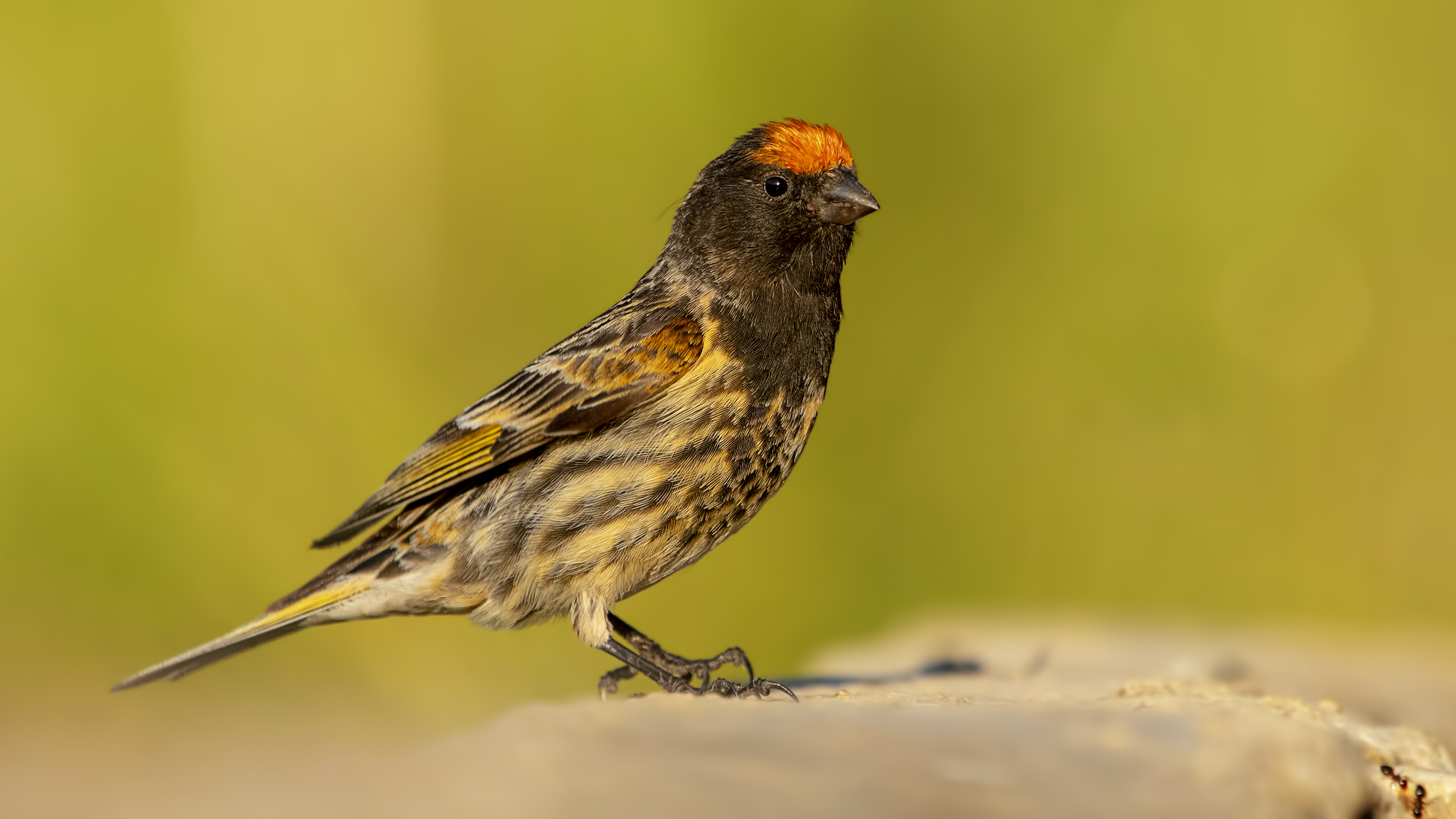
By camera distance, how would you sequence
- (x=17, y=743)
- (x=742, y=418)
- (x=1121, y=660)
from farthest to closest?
1. (x=1121, y=660)
2. (x=17, y=743)
3. (x=742, y=418)

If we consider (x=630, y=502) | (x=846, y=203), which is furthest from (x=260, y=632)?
(x=846, y=203)

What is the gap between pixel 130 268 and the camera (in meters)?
5.64

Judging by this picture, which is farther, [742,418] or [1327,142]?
[1327,142]

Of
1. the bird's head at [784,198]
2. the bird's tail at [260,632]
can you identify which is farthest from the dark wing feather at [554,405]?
the bird's head at [784,198]

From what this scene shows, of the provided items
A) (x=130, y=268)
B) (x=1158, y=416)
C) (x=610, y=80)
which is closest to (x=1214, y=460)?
(x=1158, y=416)

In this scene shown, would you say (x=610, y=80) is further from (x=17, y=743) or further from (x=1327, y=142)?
(x=17, y=743)

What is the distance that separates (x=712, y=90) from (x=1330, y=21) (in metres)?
2.86

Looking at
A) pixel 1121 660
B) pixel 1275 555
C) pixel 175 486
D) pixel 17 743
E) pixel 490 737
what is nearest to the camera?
pixel 490 737

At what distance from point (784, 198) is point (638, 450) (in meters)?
1.02

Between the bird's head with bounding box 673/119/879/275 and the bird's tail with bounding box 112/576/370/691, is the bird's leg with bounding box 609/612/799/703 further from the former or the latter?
the bird's head with bounding box 673/119/879/275

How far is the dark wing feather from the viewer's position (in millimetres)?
4012

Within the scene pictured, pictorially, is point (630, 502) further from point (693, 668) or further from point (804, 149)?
point (804, 149)

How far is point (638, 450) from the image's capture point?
12.8 ft

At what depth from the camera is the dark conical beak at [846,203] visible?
4.18 metres
